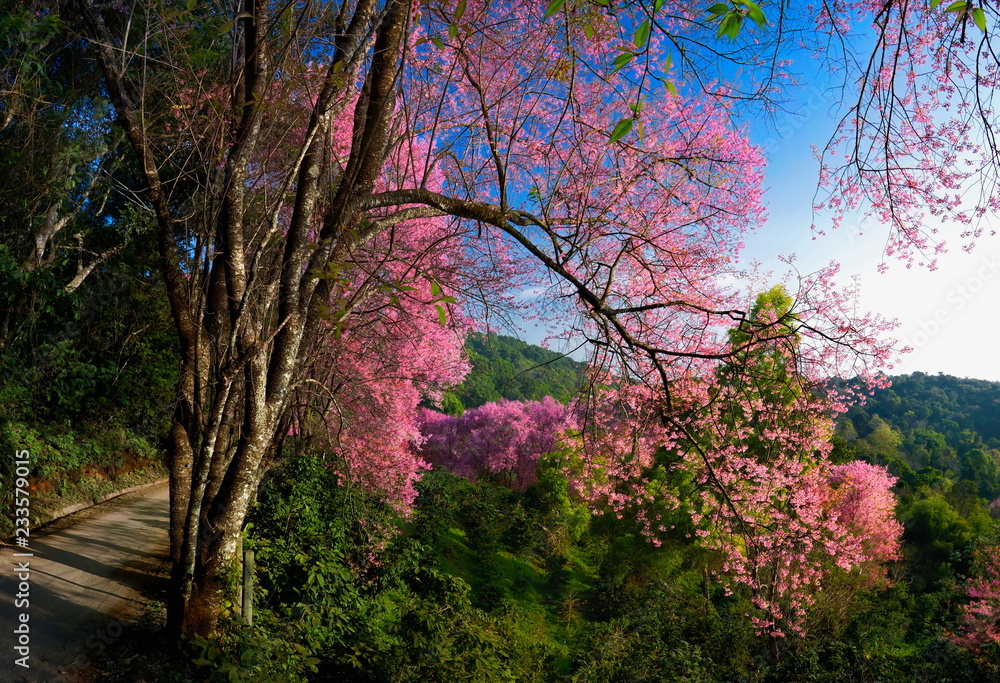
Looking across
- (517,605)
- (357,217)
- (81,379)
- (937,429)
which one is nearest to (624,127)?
(357,217)

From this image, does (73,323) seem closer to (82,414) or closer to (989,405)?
(82,414)

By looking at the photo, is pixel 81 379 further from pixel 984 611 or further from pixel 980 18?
pixel 984 611

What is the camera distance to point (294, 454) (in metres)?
8.13

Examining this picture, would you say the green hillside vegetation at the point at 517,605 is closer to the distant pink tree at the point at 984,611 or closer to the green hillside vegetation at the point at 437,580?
the green hillside vegetation at the point at 437,580

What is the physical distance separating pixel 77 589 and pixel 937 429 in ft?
201

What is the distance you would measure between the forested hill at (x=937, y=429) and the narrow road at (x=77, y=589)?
3840 centimetres

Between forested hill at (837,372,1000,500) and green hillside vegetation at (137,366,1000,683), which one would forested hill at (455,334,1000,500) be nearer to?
forested hill at (837,372,1000,500)

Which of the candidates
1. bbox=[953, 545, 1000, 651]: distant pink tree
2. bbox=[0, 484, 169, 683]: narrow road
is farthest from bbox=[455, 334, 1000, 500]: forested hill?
bbox=[0, 484, 169, 683]: narrow road

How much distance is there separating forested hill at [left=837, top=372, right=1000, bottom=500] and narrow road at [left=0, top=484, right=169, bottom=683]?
38404 millimetres

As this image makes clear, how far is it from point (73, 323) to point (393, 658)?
8937 millimetres

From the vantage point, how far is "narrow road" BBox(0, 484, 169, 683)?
14.6ft

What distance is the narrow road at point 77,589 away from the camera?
14.6 ft

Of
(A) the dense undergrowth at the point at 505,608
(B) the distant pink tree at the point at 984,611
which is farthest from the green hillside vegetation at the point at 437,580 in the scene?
(B) the distant pink tree at the point at 984,611

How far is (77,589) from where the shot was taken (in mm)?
5805
